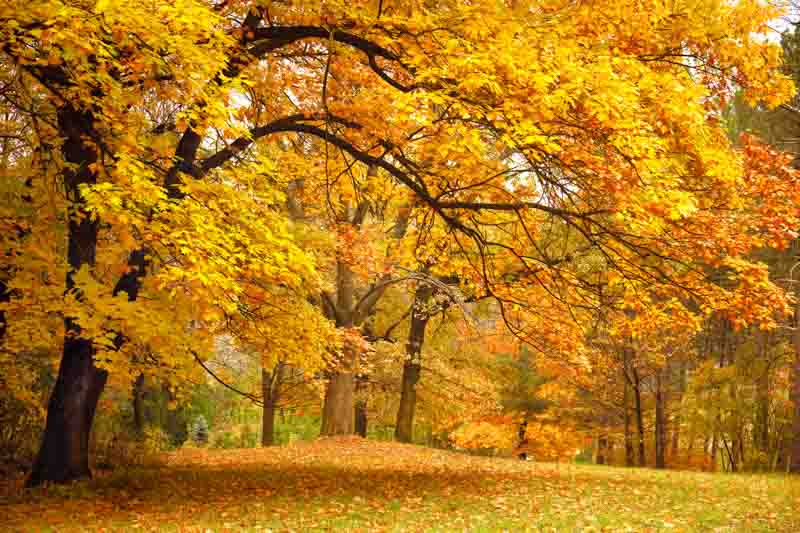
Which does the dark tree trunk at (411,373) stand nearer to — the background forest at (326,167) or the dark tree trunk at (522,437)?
the background forest at (326,167)

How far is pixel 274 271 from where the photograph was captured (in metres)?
7.73

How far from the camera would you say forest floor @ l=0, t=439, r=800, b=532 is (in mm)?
7285

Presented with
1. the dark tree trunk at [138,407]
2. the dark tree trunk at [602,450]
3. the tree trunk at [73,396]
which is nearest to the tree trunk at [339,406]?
the dark tree trunk at [138,407]

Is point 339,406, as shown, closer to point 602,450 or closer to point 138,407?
point 138,407

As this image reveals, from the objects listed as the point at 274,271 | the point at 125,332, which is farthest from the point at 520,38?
the point at 125,332

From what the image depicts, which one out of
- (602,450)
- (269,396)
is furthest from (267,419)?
(602,450)

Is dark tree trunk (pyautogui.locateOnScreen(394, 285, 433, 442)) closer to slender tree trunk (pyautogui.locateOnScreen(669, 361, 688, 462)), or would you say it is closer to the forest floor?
the forest floor

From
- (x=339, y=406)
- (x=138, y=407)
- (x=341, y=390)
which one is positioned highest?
(x=341, y=390)

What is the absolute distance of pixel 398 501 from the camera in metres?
8.73

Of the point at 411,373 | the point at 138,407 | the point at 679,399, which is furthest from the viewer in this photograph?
the point at 679,399

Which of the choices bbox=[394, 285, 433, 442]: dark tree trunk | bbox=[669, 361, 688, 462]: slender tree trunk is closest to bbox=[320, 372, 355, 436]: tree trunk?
bbox=[394, 285, 433, 442]: dark tree trunk

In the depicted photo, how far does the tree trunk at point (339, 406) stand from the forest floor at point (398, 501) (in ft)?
20.1

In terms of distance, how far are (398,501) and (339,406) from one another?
36.6 ft

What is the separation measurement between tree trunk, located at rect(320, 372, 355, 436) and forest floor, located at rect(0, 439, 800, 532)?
241 inches
